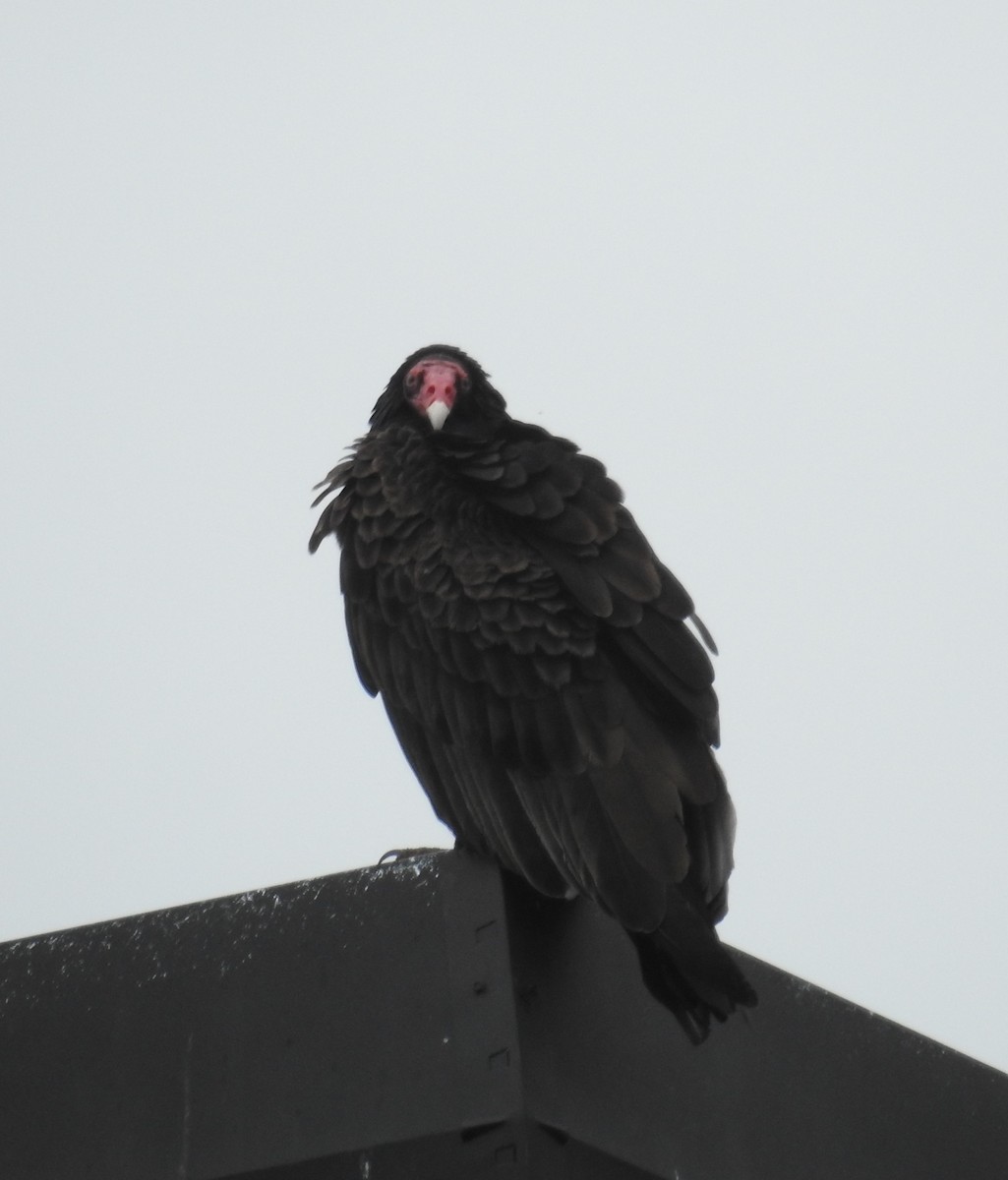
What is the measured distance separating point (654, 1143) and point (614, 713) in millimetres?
925

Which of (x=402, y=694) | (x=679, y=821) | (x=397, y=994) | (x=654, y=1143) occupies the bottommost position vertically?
(x=654, y=1143)

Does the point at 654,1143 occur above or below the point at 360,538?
below

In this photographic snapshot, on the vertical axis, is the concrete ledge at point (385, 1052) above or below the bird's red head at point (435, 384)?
below

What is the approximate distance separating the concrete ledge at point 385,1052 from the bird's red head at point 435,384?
79.3 inches

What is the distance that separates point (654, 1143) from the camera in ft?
10.9

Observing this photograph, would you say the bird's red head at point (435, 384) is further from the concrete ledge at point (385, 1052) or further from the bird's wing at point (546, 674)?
the concrete ledge at point (385, 1052)

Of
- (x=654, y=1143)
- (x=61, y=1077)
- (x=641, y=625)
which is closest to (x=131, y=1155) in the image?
(x=61, y=1077)

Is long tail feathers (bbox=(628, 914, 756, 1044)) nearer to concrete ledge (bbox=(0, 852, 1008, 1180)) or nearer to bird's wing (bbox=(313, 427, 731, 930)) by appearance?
bird's wing (bbox=(313, 427, 731, 930))

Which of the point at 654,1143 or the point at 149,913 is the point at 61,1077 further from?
the point at 654,1143

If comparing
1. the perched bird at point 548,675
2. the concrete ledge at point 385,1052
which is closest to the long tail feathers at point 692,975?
the perched bird at point 548,675

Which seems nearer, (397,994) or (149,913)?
(397,994)

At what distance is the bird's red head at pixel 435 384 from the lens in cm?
519

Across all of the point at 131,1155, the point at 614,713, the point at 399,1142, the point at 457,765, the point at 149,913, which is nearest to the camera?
the point at 399,1142

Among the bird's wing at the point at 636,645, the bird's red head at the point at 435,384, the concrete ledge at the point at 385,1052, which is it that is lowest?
the concrete ledge at the point at 385,1052
